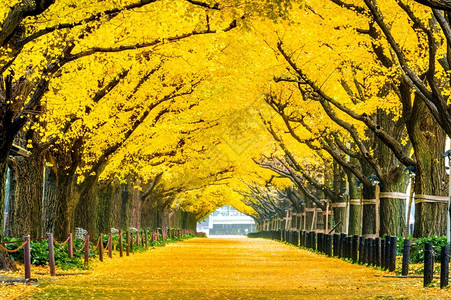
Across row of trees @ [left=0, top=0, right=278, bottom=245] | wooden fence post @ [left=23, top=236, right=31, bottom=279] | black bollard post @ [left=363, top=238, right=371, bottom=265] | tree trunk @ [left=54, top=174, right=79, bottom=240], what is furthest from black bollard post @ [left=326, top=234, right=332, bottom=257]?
wooden fence post @ [left=23, top=236, right=31, bottom=279]

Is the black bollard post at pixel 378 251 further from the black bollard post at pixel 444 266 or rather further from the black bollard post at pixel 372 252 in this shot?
the black bollard post at pixel 444 266

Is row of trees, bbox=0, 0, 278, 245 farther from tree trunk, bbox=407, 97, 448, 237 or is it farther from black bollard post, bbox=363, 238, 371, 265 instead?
black bollard post, bbox=363, 238, 371, 265

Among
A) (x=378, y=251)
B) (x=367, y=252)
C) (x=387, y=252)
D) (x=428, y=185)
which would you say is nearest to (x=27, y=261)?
(x=387, y=252)

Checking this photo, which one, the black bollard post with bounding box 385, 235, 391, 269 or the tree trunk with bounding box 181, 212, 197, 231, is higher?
the black bollard post with bounding box 385, 235, 391, 269

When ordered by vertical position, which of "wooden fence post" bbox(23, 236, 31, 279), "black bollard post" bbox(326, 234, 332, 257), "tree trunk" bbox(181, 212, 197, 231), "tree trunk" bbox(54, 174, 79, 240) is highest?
"tree trunk" bbox(54, 174, 79, 240)

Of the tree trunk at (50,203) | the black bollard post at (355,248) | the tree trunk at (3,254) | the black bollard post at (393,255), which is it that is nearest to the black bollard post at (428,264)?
the black bollard post at (393,255)

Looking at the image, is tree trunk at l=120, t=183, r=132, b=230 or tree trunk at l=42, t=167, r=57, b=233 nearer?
tree trunk at l=42, t=167, r=57, b=233

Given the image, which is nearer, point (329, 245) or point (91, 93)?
point (91, 93)

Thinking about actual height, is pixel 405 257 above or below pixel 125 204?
below

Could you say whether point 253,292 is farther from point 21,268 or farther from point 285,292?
point 21,268

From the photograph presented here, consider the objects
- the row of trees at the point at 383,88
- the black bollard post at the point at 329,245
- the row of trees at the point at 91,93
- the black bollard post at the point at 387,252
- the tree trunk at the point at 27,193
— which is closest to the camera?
the row of trees at the point at 91,93

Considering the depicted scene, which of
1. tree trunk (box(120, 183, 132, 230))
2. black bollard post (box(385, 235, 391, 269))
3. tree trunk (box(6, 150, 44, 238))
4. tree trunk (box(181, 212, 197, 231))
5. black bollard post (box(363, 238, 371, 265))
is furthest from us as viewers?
tree trunk (box(181, 212, 197, 231))

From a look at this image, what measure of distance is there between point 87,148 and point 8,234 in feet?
14.2

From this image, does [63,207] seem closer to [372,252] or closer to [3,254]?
[3,254]
